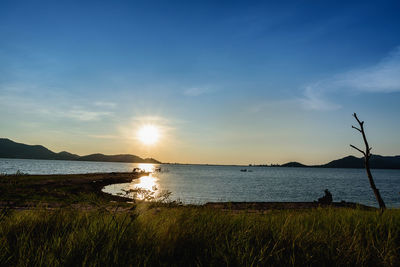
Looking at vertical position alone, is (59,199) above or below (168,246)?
below

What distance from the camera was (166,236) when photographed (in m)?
3.55

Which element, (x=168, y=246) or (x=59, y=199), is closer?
(x=168, y=246)

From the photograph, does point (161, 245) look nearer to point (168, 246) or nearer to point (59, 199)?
point (168, 246)

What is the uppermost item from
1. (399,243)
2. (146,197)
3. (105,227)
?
(146,197)

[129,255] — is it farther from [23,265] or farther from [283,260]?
[283,260]

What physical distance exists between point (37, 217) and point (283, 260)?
4.36 m

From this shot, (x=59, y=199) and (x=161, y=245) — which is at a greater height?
(x=161, y=245)

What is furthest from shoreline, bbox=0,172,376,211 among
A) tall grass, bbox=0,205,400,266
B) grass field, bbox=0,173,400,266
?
tall grass, bbox=0,205,400,266

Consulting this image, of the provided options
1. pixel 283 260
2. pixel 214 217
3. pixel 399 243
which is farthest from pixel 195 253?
pixel 399 243

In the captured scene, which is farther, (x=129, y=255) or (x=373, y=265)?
(x=373, y=265)

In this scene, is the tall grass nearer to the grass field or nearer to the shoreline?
the grass field

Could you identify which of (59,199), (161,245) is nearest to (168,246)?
(161,245)

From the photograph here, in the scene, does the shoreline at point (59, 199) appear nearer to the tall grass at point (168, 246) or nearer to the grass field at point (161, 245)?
the grass field at point (161, 245)

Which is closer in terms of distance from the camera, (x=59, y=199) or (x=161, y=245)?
(x=161, y=245)
